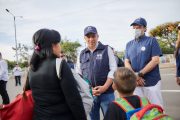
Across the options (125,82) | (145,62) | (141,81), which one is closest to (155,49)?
(145,62)

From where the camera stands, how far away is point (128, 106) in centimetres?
278

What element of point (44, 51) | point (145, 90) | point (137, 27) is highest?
point (137, 27)

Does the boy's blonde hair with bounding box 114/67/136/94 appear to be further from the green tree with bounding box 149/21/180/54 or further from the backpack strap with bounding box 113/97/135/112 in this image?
the green tree with bounding box 149/21/180/54

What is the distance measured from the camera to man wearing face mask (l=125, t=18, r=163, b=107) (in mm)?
4672

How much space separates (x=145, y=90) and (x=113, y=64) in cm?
84

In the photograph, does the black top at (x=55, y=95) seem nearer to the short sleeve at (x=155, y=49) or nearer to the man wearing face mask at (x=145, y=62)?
the man wearing face mask at (x=145, y=62)

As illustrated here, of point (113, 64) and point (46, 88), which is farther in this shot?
point (113, 64)

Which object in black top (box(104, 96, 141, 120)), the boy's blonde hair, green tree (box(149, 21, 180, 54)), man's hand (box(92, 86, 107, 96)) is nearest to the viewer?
black top (box(104, 96, 141, 120))

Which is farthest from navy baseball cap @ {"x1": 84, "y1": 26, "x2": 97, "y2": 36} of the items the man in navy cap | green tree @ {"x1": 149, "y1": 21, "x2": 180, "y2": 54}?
green tree @ {"x1": 149, "y1": 21, "x2": 180, "y2": 54}

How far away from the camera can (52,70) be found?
112 inches

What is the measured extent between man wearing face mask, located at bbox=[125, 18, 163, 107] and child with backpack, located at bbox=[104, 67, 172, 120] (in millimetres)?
1777

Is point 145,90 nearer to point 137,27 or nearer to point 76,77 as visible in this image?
point 137,27

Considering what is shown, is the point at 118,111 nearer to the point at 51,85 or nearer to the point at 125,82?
the point at 125,82

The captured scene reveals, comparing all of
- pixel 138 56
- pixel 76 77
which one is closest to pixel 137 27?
pixel 138 56
